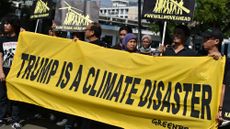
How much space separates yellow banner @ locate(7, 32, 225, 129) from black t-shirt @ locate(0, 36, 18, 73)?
0.13m

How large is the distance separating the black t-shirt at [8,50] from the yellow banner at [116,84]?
5.0 inches

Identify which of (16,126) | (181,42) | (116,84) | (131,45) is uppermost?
(181,42)

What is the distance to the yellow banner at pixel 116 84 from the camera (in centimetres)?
599

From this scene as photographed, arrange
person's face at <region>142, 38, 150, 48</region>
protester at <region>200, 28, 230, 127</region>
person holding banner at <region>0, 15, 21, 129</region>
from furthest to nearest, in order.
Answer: person's face at <region>142, 38, 150, 48</region>, person holding banner at <region>0, 15, 21, 129</region>, protester at <region>200, 28, 230, 127</region>

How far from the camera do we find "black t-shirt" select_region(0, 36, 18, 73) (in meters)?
7.84

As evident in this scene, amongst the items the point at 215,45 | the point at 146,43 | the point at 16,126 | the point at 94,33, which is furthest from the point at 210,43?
the point at 16,126

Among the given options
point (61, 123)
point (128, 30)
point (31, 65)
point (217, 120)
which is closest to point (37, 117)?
point (61, 123)

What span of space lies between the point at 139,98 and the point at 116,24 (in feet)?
247

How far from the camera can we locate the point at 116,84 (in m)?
6.81

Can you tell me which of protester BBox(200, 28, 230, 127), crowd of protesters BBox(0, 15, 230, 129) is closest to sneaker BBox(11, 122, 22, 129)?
crowd of protesters BBox(0, 15, 230, 129)

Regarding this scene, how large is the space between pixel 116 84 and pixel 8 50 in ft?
6.92

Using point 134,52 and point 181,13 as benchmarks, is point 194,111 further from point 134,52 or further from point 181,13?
point 181,13

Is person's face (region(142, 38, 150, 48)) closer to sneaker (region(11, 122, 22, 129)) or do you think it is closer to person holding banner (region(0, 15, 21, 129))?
person holding banner (region(0, 15, 21, 129))

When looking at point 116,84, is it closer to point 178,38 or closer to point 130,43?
point 130,43
